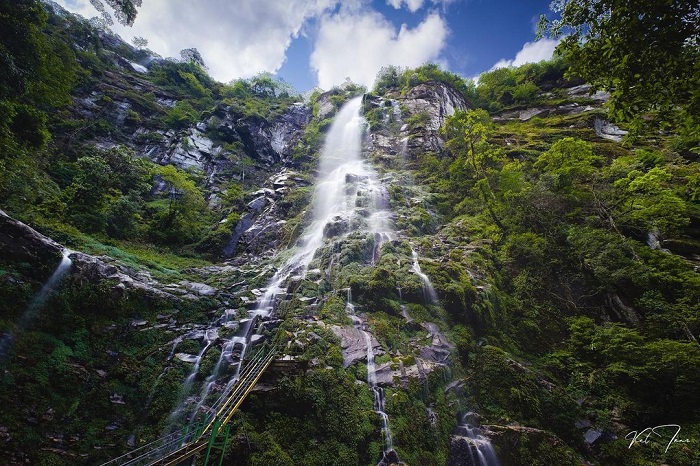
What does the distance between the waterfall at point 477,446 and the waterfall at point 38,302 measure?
12.2 metres

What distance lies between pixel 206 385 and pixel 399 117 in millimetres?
30727

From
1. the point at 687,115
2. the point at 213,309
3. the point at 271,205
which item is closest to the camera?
the point at 687,115

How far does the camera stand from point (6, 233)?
9305mm

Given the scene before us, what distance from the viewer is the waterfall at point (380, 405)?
745cm

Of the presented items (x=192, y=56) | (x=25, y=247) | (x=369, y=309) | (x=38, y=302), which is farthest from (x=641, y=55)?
(x=192, y=56)

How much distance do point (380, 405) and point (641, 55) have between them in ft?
30.5

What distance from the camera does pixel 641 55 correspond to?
16.0 ft

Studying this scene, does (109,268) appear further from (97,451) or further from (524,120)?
(524,120)

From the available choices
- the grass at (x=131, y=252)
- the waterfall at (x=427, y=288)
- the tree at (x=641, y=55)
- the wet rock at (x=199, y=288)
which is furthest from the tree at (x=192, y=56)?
the tree at (x=641, y=55)

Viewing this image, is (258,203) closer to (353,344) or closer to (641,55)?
(353,344)

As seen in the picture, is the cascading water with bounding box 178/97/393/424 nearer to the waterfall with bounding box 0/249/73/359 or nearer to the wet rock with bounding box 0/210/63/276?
the waterfall with bounding box 0/249/73/359

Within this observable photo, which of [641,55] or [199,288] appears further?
[199,288]

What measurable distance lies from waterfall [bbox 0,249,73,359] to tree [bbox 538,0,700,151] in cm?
1452

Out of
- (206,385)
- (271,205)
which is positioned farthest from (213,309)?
(271,205)
